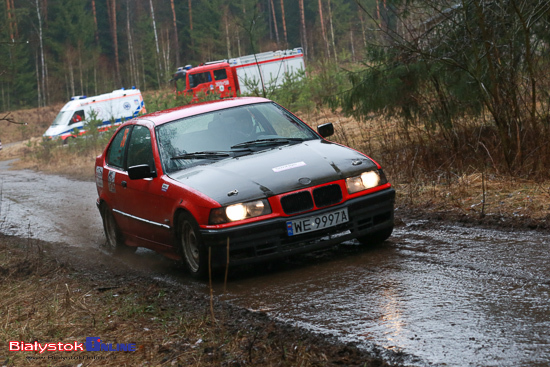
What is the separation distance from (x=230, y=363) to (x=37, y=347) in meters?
1.66

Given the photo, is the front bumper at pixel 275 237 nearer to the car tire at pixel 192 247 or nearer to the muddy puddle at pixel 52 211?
the car tire at pixel 192 247

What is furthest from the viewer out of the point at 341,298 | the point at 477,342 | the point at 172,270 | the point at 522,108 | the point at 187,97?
the point at 187,97

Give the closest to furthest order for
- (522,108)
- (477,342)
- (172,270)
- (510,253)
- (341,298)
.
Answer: (477,342)
(341,298)
(510,253)
(172,270)
(522,108)

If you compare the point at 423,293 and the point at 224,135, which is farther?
the point at 224,135

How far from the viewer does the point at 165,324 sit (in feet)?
15.8

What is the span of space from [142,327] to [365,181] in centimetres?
241

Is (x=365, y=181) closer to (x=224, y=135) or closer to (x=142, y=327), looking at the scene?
(x=224, y=135)

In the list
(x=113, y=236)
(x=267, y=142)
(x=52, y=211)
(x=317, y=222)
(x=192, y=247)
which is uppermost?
(x=267, y=142)

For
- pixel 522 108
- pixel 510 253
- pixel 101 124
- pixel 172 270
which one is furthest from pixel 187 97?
pixel 510 253

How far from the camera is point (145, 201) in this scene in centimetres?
689

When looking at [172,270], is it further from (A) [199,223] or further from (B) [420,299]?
(B) [420,299]

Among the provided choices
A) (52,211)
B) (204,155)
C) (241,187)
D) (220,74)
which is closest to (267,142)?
(204,155)

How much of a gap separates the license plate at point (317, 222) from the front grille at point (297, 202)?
0.09m

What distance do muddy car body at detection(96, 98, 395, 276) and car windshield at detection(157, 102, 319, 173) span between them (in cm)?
1
